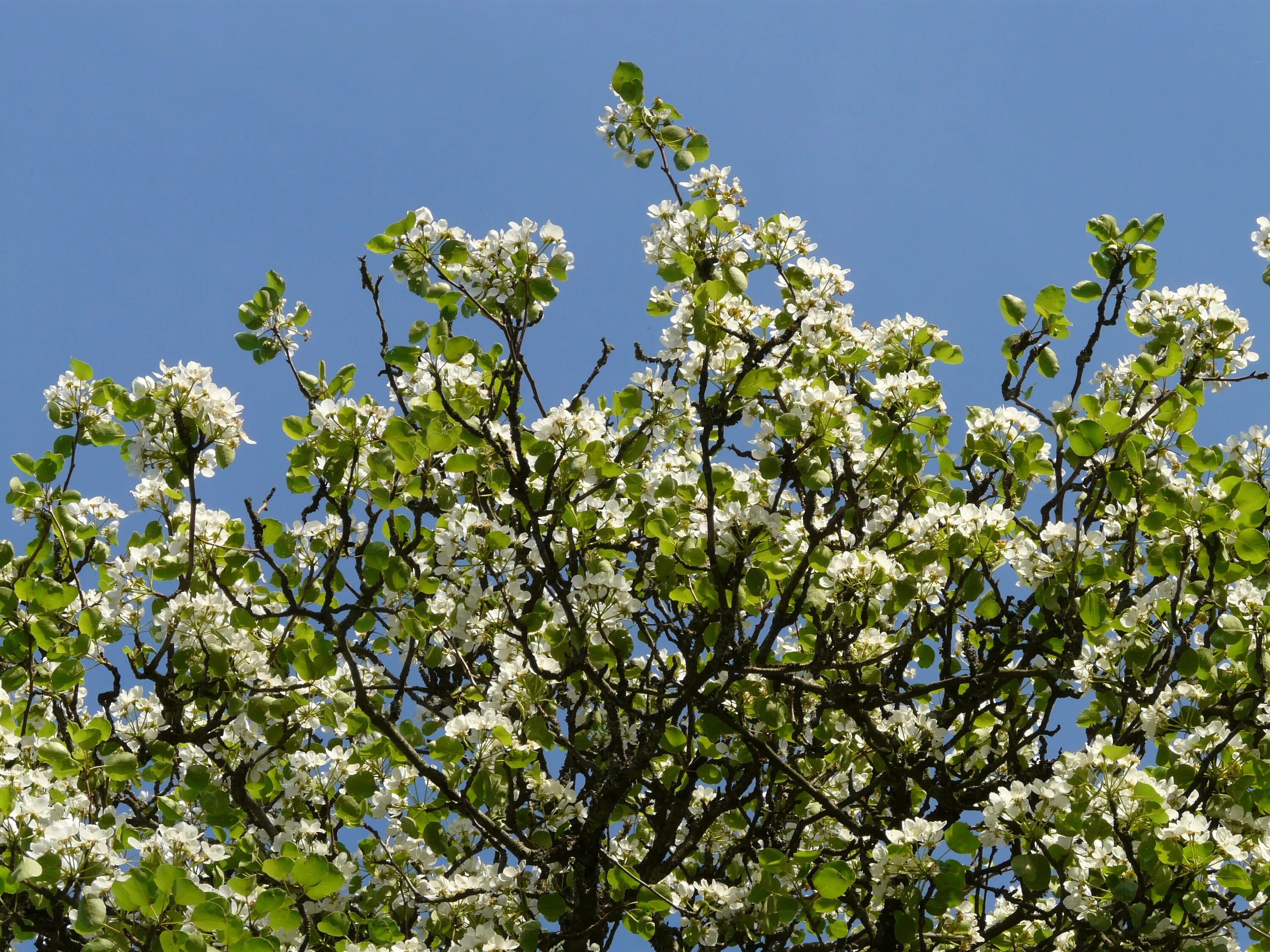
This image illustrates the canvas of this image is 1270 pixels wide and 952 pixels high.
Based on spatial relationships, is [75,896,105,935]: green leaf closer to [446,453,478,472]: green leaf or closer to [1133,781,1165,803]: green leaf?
[446,453,478,472]: green leaf

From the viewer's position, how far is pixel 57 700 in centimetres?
676

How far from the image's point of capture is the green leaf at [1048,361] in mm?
6625

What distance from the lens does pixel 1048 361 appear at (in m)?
6.63

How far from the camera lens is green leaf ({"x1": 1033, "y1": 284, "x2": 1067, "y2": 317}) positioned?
6.17 m

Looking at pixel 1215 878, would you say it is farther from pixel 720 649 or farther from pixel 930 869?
pixel 720 649

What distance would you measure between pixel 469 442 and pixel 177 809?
12.0ft

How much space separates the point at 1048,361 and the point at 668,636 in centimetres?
312

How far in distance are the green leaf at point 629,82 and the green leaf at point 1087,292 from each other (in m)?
2.86

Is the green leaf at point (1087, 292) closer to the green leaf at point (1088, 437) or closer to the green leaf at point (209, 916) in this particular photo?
the green leaf at point (1088, 437)

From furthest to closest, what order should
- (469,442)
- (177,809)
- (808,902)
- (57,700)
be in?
1. (177,809)
2. (57,700)
3. (469,442)
4. (808,902)

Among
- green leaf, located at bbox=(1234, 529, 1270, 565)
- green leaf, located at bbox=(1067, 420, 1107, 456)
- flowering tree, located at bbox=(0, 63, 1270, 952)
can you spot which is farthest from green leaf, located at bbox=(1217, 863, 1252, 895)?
green leaf, located at bbox=(1067, 420, 1107, 456)

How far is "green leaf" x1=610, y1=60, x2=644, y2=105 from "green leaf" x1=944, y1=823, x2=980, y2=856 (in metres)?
3.91

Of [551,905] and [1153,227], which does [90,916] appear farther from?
[1153,227]

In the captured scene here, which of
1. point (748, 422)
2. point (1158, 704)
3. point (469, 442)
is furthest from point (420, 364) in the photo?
point (1158, 704)
